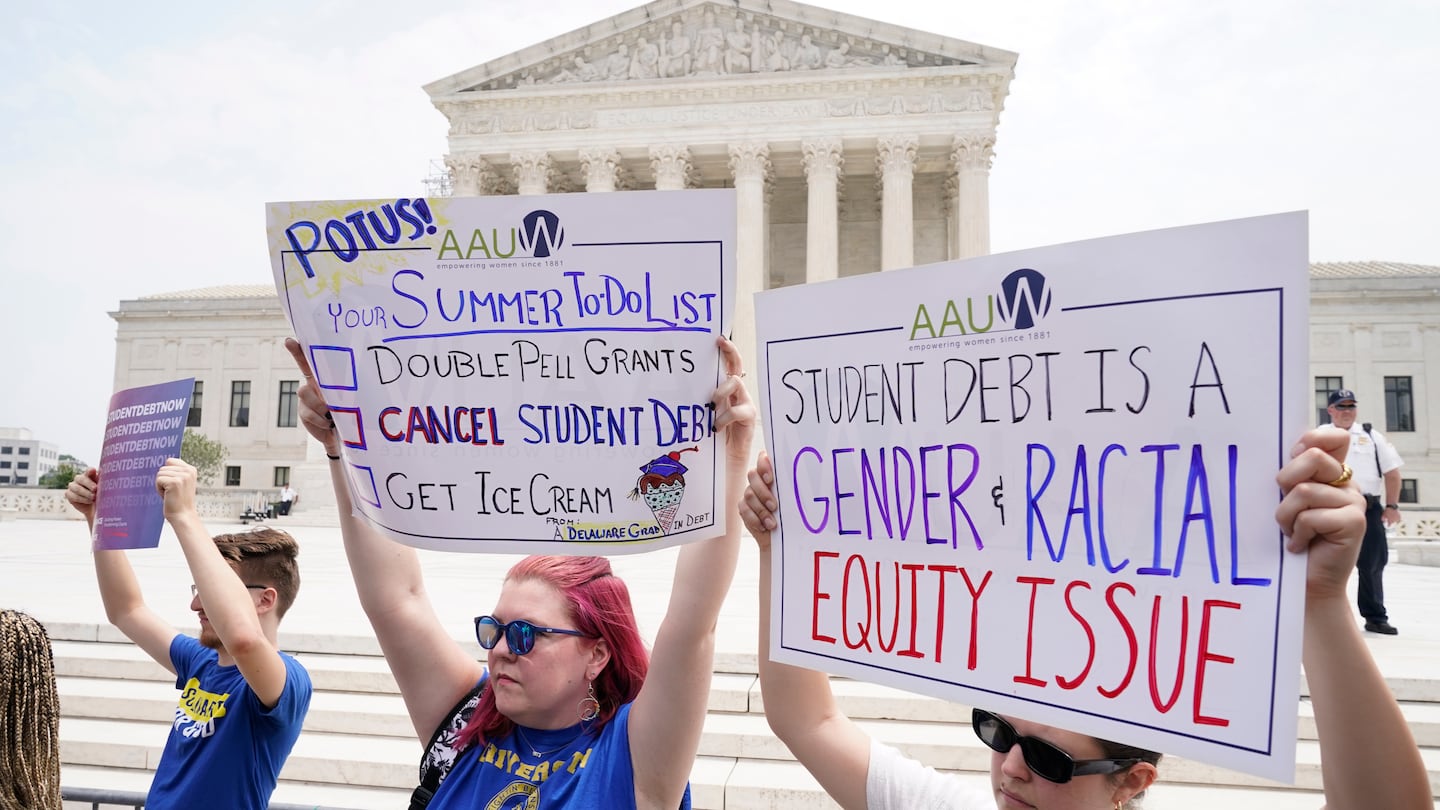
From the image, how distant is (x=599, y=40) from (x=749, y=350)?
1371 cm

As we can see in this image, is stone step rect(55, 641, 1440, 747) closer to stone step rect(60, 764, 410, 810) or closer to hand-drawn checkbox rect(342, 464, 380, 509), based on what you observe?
stone step rect(60, 764, 410, 810)

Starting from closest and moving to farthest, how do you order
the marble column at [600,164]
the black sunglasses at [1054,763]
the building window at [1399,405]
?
the black sunglasses at [1054,763] → the marble column at [600,164] → the building window at [1399,405]

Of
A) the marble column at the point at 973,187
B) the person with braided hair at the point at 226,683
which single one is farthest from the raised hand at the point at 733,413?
the marble column at the point at 973,187

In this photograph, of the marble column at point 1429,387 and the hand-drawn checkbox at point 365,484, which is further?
the marble column at point 1429,387

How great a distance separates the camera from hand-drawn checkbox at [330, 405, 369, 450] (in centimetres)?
224

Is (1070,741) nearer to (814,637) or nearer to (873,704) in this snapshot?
(814,637)

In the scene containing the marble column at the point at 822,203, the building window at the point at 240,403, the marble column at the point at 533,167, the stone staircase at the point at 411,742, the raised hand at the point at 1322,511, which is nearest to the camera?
the raised hand at the point at 1322,511

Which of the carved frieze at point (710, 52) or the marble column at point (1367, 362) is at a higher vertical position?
the carved frieze at point (710, 52)

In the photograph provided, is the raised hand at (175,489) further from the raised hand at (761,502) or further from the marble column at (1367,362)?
the marble column at (1367,362)

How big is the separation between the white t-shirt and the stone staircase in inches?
109

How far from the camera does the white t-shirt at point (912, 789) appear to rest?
1.85 m

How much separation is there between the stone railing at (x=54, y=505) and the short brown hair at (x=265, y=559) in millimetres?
31498

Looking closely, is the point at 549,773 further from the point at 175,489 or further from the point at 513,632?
the point at 175,489

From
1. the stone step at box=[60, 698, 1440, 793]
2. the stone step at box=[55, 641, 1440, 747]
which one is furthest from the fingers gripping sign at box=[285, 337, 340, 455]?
the stone step at box=[55, 641, 1440, 747]
